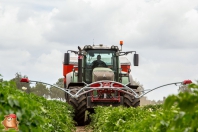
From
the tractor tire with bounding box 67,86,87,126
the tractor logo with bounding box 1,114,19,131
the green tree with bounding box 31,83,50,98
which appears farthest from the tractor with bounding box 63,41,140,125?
A: the green tree with bounding box 31,83,50,98

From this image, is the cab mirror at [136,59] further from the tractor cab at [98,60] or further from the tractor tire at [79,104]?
the tractor tire at [79,104]

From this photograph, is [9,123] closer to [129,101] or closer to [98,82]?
[98,82]

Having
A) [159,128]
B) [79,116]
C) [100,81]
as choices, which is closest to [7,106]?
[159,128]

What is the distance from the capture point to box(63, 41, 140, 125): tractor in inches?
596

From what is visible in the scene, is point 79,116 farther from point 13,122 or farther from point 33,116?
point 13,122

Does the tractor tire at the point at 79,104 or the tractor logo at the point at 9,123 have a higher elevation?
the tractor logo at the point at 9,123

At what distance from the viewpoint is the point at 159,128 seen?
373 centimetres

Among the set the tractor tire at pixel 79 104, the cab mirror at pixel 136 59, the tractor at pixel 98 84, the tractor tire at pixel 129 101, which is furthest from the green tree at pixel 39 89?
the tractor tire at pixel 129 101

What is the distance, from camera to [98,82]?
1491 cm

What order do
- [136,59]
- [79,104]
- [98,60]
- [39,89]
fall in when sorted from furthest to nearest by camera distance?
[39,89] → [98,60] → [136,59] → [79,104]

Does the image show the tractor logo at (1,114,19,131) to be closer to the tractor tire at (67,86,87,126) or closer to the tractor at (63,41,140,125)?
the tractor at (63,41,140,125)

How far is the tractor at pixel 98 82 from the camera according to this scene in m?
15.1

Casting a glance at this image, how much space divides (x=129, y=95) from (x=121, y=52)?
193 cm

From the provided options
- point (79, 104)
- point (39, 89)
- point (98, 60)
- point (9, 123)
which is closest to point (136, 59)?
point (98, 60)
